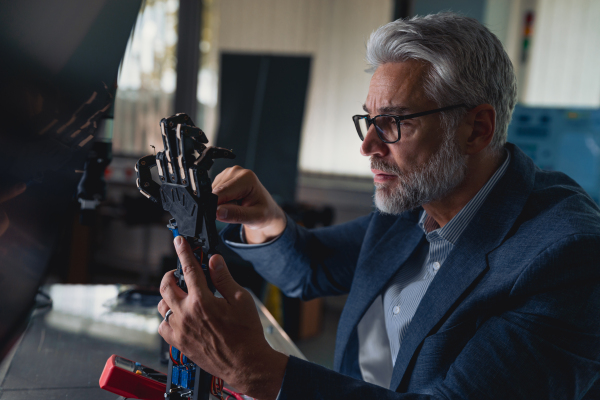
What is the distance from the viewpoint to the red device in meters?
0.71

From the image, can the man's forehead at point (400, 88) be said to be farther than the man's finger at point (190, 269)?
Yes

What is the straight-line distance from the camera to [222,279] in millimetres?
637

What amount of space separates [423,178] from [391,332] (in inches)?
14.5

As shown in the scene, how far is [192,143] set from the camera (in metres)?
0.60

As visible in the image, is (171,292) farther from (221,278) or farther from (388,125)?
(388,125)

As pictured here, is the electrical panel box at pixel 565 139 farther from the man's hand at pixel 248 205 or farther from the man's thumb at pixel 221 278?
the man's thumb at pixel 221 278

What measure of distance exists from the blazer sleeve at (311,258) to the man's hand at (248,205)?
0.04 metres

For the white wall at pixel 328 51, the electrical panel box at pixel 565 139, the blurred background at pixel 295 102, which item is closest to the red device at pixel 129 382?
the blurred background at pixel 295 102

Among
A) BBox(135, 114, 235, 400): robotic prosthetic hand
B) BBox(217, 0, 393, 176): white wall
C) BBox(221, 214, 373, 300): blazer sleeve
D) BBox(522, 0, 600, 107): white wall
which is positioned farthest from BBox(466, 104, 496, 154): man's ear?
BBox(217, 0, 393, 176): white wall

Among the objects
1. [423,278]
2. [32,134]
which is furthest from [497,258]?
[32,134]

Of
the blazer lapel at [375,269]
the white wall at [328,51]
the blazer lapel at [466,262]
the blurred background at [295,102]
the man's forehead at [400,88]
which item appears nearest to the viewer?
the blazer lapel at [466,262]

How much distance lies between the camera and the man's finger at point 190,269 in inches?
24.3

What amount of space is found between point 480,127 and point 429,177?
170mm

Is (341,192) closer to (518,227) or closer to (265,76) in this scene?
(265,76)
